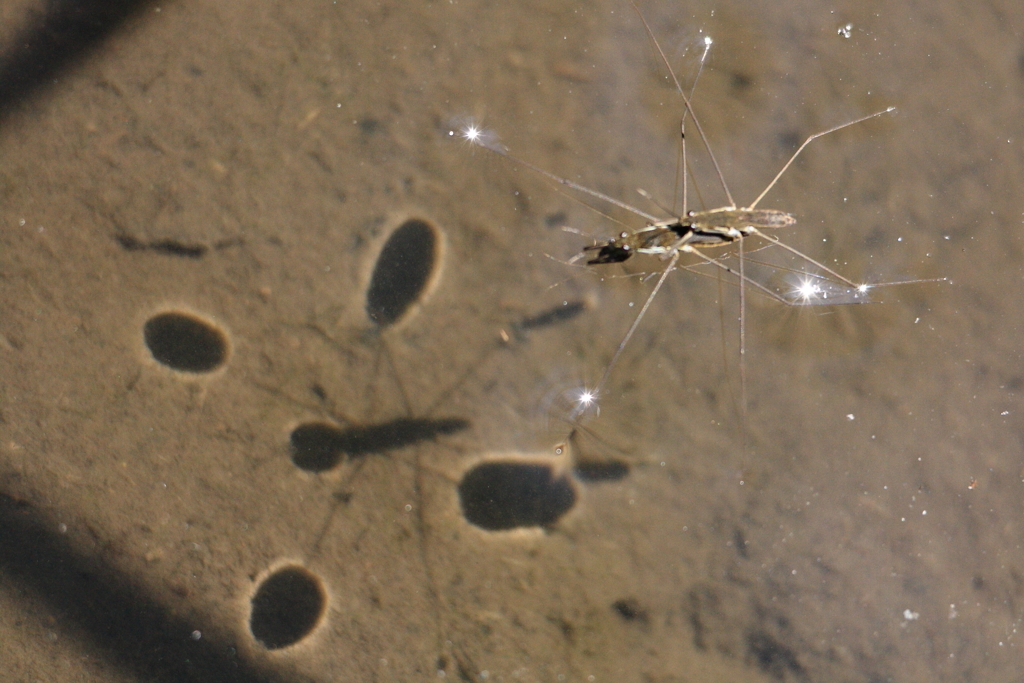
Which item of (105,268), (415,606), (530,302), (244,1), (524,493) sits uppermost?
(244,1)

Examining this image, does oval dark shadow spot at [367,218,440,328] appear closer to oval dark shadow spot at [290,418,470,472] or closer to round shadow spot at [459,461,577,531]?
oval dark shadow spot at [290,418,470,472]

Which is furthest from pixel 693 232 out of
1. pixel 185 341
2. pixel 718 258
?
pixel 185 341

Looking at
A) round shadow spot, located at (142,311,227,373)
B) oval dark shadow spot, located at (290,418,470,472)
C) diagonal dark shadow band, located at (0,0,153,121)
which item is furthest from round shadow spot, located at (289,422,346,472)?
diagonal dark shadow band, located at (0,0,153,121)

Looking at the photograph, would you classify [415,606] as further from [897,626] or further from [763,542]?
[897,626]

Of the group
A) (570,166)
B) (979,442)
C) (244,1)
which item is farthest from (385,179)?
(979,442)

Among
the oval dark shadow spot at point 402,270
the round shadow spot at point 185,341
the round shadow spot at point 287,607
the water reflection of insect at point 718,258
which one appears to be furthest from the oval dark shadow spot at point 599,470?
the round shadow spot at point 185,341

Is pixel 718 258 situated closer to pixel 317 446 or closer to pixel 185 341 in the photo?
pixel 317 446
